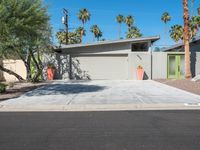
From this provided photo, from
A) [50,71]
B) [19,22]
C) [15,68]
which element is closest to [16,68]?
[15,68]

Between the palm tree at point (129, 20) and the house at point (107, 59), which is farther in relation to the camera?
the palm tree at point (129, 20)

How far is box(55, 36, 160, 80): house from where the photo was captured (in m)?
30.8

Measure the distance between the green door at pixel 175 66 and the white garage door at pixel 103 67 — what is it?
356 cm

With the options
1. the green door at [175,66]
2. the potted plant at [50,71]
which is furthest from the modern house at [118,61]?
the potted plant at [50,71]

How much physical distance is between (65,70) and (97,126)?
69.6 ft

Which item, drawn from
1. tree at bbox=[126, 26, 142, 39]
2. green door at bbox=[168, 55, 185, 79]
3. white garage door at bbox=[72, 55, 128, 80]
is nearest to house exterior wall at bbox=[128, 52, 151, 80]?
white garage door at bbox=[72, 55, 128, 80]

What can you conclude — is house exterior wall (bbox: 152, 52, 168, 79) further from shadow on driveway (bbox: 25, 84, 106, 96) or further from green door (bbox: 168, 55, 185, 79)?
shadow on driveway (bbox: 25, 84, 106, 96)

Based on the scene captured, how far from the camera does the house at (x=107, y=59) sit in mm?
30844

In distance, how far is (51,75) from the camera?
30.4 metres

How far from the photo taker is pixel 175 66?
31.5 meters

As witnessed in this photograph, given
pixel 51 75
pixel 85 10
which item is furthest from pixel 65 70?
pixel 85 10

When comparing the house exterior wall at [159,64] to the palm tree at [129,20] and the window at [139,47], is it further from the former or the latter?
the palm tree at [129,20]

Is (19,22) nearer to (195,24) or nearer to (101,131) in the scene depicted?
(101,131)

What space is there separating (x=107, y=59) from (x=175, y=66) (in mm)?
5570
